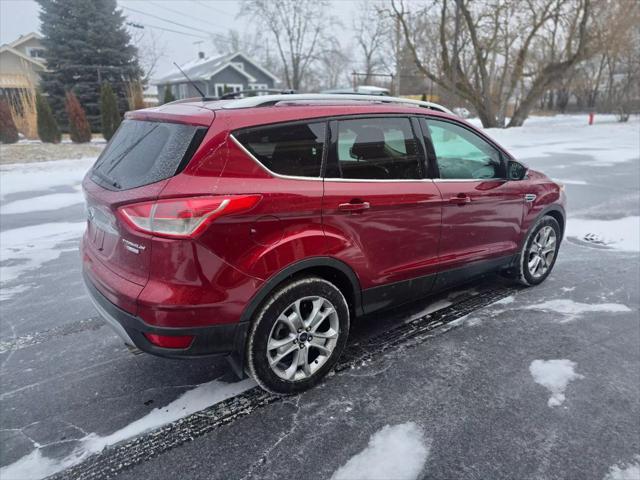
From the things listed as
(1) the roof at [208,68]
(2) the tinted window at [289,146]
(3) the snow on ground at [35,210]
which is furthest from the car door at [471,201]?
(1) the roof at [208,68]

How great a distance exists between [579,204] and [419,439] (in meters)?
6.97

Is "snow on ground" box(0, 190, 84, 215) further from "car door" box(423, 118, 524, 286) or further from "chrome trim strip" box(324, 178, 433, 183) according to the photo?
"car door" box(423, 118, 524, 286)

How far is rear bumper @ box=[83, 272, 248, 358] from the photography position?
238 cm

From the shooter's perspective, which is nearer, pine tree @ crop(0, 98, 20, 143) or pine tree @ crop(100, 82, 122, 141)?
pine tree @ crop(0, 98, 20, 143)

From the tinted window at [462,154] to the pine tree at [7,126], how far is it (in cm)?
1828

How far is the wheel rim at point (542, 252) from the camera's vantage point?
4328 millimetres

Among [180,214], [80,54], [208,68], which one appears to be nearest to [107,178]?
[180,214]

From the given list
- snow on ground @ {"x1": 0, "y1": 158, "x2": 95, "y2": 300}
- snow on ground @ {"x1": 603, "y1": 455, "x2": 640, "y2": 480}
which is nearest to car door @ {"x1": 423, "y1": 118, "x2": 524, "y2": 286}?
snow on ground @ {"x1": 603, "y1": 455, "x2": 640, "y2": 480}

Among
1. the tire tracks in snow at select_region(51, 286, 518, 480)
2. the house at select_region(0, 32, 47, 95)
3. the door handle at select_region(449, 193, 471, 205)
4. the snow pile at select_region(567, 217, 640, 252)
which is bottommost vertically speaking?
the tire tracks in snow at select_region(51, 286, 518, 480)

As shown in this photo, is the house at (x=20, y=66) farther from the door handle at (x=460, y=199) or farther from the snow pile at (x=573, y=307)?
the snow pile at (x=573, y=307)

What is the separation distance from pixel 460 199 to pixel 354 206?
1.08 meters

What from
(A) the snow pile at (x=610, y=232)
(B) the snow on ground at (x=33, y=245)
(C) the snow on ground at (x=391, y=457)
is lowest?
(C) the snow on ground at (x=391, y=457)

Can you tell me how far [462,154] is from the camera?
369cm

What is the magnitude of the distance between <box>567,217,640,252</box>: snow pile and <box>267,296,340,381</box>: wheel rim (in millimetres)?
4615
